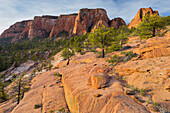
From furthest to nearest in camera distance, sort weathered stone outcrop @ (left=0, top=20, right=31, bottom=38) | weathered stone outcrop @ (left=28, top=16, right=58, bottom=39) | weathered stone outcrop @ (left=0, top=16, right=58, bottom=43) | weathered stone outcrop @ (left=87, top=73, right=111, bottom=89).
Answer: weathered stone outcrop @ (left=0, top=20, right=31, bottom=38) → weathered stone outcrop @ (left=0, top=16, right=58, bottom=43) → weathered stone outcrop @ (left=28, top=16, right=58, bottom=39) → weathered stone outcrop @ (left=87, top=73, right=111, bottom=89)

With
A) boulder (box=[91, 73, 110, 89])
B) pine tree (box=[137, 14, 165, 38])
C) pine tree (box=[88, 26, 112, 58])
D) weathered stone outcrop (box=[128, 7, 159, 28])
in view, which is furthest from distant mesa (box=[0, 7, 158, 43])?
boulder (box=[91, 73, 110, 89])

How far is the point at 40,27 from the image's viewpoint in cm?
13362

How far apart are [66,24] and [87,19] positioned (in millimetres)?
36160

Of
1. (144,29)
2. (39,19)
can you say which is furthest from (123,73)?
(39,19)

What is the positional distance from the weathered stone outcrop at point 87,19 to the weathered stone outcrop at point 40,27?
59.0 meters

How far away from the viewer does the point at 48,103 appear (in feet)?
28.8

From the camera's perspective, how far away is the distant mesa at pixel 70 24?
99.3m

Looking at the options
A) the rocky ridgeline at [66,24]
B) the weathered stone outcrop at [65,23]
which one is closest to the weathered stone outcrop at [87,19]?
the rocky ridgeline at [66,24]

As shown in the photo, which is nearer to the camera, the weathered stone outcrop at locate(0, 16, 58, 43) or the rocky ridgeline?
the rocky ridgeline

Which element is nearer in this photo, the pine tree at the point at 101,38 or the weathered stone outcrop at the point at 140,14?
the pine tree at the point at 101,38

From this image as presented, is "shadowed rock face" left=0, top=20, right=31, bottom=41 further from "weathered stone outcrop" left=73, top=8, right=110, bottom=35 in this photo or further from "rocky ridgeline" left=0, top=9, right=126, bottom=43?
"weathered stone outcrop" left=73, top=8, right=110, bottom=35

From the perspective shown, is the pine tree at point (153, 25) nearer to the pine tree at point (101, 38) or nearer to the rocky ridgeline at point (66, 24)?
the pine tree at point (101, 38)

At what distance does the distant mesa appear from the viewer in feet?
326

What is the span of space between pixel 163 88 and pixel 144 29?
65.9ft
